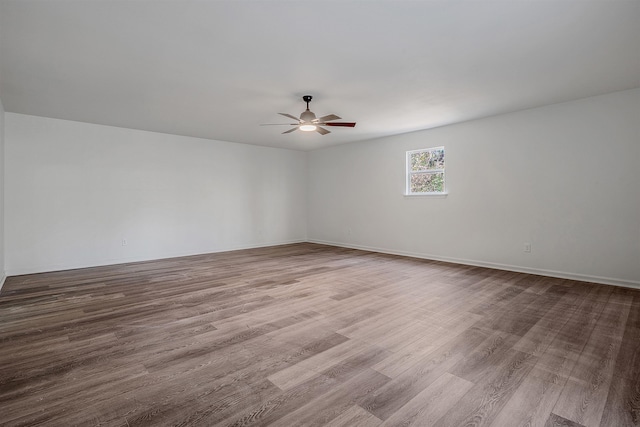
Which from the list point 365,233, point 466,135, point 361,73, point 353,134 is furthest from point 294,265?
point 466,135

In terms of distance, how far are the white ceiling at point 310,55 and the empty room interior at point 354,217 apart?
0.03 m

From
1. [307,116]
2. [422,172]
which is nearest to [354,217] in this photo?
[422,172]

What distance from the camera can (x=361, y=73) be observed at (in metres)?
3.38

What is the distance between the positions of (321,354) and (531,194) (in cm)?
445

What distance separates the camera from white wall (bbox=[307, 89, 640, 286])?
13.4 ft

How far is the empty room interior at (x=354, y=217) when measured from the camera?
1937mm

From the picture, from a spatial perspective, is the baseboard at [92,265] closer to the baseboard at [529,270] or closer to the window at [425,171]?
the baseboard at [529,270]

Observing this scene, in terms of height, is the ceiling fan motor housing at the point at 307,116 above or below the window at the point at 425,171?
above

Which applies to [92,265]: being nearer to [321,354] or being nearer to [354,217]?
[321,354]

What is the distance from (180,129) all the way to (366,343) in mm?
5516

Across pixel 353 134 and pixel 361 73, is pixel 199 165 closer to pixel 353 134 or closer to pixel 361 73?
pixel 353 134

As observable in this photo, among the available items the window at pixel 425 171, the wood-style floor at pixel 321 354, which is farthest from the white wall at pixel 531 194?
the wood-style floor at pixel 321 354

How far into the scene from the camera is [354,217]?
757 centimetres

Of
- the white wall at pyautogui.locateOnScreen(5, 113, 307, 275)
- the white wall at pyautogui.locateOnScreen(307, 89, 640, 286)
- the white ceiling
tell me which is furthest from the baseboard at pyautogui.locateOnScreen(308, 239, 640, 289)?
the white wall at pyautogui.locateOnScreen(5, 113, 307, 275)
